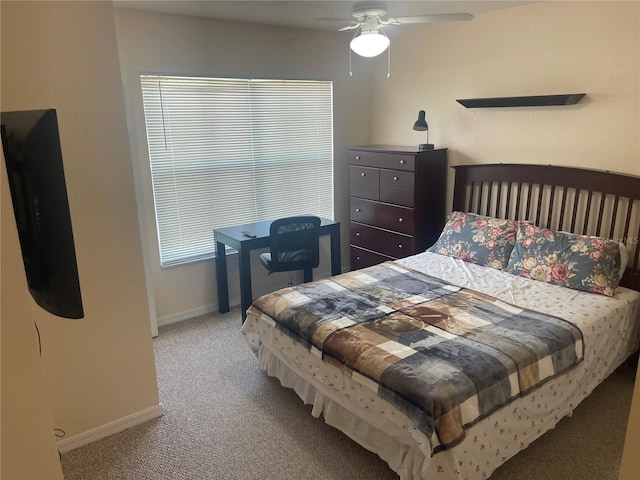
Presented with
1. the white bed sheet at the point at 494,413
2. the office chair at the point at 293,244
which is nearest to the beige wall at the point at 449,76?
the office chair at the point at 293,244

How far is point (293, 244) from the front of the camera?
3664 mm

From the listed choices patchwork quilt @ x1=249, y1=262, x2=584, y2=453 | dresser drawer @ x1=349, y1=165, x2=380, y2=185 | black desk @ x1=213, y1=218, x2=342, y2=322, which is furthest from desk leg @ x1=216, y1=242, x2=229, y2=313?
dresser drawer @ x1=349, y1=165, x2=380, y2=185

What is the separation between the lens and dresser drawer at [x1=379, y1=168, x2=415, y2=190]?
386 centimetres

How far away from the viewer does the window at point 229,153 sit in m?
3.68

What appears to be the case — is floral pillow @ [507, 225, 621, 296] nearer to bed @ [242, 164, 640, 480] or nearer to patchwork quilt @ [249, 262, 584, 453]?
bed @ [242, 164, 640, 480]

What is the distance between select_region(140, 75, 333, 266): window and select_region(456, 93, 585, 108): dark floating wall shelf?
144 centimetres

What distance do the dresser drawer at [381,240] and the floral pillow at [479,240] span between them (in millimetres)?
337

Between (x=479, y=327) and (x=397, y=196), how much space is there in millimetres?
1788

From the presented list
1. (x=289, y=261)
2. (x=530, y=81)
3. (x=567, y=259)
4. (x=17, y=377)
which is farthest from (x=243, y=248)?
(x=17, y=377)

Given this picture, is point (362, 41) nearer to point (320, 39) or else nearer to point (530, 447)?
point (320, 39)

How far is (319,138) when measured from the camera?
455 centimetres

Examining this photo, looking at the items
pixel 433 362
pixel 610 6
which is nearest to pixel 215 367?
pixel 433 362

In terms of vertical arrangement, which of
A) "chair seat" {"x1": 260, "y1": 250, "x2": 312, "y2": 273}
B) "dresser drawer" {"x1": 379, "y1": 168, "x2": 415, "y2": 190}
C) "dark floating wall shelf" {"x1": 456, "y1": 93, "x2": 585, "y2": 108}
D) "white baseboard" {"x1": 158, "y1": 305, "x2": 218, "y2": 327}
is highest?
"dark floating wall shelf" {"x1": 456, "y1": 93, "x2": 585, "y2": 108}

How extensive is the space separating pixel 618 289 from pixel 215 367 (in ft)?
8.72
